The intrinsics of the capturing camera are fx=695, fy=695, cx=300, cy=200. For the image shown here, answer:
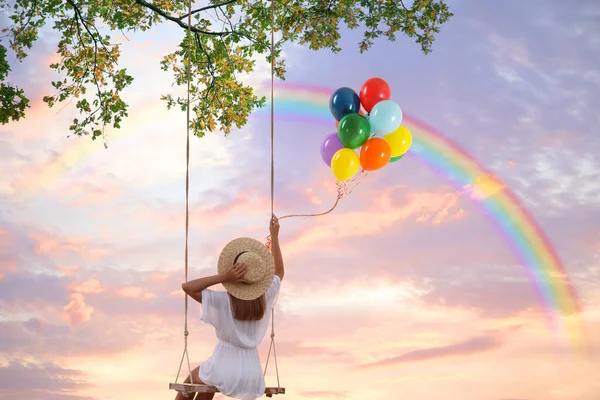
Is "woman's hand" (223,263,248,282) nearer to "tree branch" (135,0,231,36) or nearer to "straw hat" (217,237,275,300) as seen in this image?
"straw hat" (217,237,275,300)

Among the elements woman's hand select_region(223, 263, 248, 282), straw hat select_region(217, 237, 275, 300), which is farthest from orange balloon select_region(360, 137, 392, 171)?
woman's hand select_region(223, 263, 248, 282)

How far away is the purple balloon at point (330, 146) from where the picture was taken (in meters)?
6.75

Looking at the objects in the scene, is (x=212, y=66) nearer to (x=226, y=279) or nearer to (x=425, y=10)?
(x=425, y=10)

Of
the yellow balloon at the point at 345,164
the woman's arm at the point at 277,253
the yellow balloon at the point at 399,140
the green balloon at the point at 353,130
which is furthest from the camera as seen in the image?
the yellow balloon at the point at 399,140

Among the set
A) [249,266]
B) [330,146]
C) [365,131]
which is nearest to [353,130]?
[365,131]

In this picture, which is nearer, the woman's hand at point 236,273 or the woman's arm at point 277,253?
the woman's hand at point 236,273

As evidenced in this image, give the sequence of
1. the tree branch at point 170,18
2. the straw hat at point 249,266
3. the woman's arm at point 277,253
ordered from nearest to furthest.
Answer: the straw hat at point 249,266
the woman's arm at point 277,253
the tree branch at point 170,18

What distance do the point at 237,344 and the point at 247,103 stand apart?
551 centimetres

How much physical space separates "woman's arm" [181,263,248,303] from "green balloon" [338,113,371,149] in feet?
7.75

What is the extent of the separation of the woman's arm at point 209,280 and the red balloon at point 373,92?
9.09 feet

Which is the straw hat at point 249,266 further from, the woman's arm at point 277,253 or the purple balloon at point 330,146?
the purple balloon at point 330,146

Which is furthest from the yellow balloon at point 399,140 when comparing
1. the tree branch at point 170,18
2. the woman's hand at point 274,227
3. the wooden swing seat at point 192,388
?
the tree branch at point 170,18

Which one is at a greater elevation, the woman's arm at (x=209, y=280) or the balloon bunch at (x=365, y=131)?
the balloon bunch at (x=365, y=131)

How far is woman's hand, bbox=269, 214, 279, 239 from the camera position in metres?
5.09
